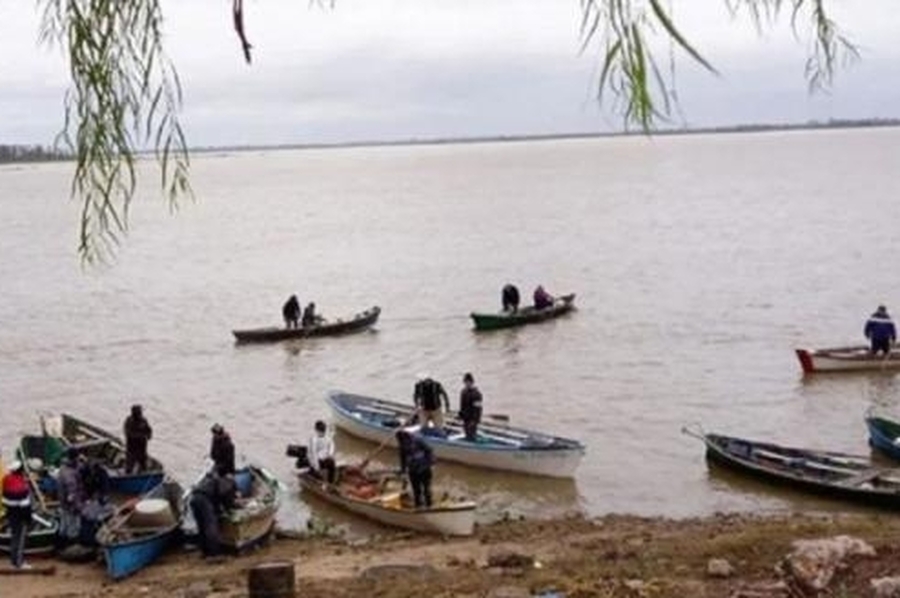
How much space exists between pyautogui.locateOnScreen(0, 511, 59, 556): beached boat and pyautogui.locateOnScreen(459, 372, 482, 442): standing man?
713cm

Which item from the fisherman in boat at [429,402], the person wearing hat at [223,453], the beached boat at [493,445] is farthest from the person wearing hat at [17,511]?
the fisherman in boat at [429,402]

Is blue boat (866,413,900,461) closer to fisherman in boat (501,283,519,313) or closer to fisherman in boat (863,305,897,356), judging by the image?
fisherman in boat (863,305,897,356)

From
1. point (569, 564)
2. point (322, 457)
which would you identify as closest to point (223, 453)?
point (322, 457)

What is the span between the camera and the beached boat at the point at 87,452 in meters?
18.6

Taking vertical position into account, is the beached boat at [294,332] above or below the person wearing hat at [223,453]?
below

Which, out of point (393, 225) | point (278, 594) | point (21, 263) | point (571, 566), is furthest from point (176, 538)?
point (393, 225)

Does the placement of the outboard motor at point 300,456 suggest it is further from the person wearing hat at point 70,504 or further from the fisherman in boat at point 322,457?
the person wearing hat at point 70,504

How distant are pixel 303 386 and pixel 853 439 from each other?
13.7m

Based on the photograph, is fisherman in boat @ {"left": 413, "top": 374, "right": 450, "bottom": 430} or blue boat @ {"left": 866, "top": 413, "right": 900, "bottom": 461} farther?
fisherman in boat @ {"left": 413, "top": 374, "right": 450, "bottom": 430}

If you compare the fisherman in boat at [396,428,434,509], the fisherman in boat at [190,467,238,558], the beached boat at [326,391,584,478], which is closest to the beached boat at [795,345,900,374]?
the beached boat at [326,391,584,478]

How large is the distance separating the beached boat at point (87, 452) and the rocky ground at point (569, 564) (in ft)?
9.47

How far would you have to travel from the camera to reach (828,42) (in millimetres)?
2521

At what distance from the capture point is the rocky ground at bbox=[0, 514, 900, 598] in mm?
10341

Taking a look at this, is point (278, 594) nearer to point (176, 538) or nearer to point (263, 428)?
point (176, 538)
